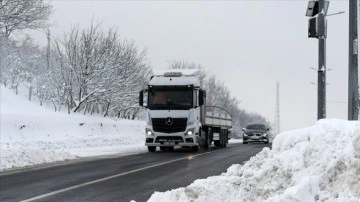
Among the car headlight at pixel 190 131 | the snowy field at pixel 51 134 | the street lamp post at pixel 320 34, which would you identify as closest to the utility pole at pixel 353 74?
the street lamp post at pixel 320 34

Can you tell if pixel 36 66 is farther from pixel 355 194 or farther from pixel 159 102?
pixel 355 194

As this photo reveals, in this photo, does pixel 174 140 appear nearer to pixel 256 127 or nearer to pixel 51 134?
pixel 51 134

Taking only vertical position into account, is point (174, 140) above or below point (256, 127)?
below

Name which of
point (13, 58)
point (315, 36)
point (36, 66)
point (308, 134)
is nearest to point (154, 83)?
point (315, 36)

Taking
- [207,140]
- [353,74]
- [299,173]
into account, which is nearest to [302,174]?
[299,173]

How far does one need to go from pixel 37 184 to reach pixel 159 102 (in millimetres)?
12490

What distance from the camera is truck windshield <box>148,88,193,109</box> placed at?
23.3 meters

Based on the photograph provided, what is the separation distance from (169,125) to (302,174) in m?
18.0

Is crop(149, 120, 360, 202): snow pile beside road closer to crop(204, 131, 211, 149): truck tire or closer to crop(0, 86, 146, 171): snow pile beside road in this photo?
crop(0, 86, 146, 171): snow pile beside road

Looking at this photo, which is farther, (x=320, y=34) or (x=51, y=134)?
(x=51, y=134)

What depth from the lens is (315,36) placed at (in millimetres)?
11758

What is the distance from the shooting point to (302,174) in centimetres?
559

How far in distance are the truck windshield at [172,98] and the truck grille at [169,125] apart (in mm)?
638

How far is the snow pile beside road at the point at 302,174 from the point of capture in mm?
5098
